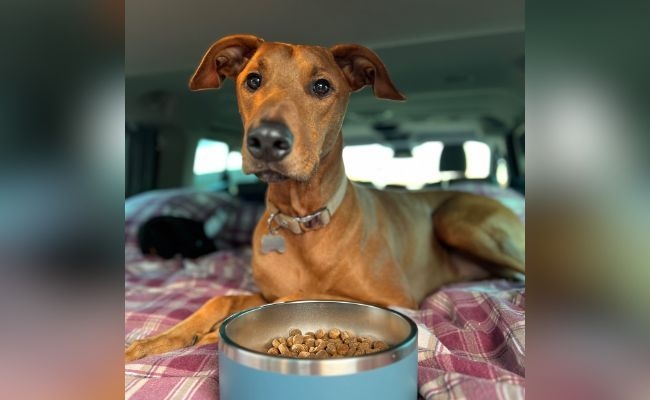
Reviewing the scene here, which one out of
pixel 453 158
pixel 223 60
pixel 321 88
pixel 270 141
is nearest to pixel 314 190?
pixel 321 88

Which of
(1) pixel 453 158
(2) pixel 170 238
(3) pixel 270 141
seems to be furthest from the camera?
(1) pixel 453 158

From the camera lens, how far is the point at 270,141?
1.65m

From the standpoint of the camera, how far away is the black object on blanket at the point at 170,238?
3467 millimetres

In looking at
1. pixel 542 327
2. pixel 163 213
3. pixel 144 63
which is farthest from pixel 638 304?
pixel 144 63

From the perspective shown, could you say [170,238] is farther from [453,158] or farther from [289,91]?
[453,158]

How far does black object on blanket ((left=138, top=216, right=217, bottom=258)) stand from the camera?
11.4ft

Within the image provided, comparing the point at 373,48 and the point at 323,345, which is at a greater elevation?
the point at 373,48

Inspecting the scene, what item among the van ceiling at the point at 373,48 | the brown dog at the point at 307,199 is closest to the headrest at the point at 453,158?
the van ceiling at the point at 373,48

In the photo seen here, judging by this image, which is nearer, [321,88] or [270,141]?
[270,141]

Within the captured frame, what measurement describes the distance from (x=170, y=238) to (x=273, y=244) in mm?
1491

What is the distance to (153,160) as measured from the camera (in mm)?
3965

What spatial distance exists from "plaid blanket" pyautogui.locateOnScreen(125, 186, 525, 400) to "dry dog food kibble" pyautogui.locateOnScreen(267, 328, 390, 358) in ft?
0.59

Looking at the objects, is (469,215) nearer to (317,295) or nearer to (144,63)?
(317,295)

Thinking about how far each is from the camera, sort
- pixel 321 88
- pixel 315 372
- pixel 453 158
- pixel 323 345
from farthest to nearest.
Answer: pixel 453 158, pixel 321 88, pixel 323 345, pixel 315 372
